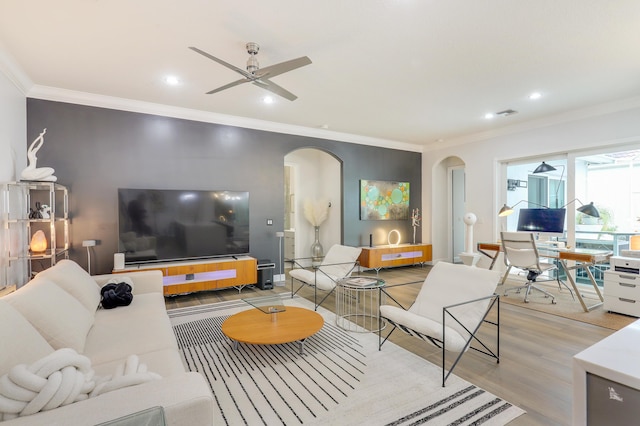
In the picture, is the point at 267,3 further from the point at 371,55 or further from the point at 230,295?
the point at 230,295

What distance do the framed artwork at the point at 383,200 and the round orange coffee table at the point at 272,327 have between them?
3838 mm

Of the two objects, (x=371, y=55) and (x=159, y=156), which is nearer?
(x=371, y=55)

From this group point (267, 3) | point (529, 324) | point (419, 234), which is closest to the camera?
point (267, 3)

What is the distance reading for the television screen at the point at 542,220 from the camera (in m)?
4.70

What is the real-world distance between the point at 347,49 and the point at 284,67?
0.77 m

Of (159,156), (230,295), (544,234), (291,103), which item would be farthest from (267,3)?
(544,234)

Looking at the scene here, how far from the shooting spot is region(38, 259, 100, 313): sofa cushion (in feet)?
7.66

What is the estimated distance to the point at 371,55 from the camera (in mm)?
3082

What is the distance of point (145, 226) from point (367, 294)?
3319mm

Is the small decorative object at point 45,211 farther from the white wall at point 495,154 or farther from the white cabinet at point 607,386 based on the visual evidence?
the white wall at point 495,154

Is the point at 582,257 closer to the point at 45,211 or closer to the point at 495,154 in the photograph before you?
the point at 495,154

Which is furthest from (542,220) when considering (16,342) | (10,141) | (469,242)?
(10,141)

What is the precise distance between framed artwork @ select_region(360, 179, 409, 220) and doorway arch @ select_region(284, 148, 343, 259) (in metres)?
0.69

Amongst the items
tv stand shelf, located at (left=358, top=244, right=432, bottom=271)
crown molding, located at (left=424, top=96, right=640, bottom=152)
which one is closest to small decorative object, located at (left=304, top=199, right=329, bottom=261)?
tv stand shelf, located at (left=358, top=244, right=432, bottom=271)
